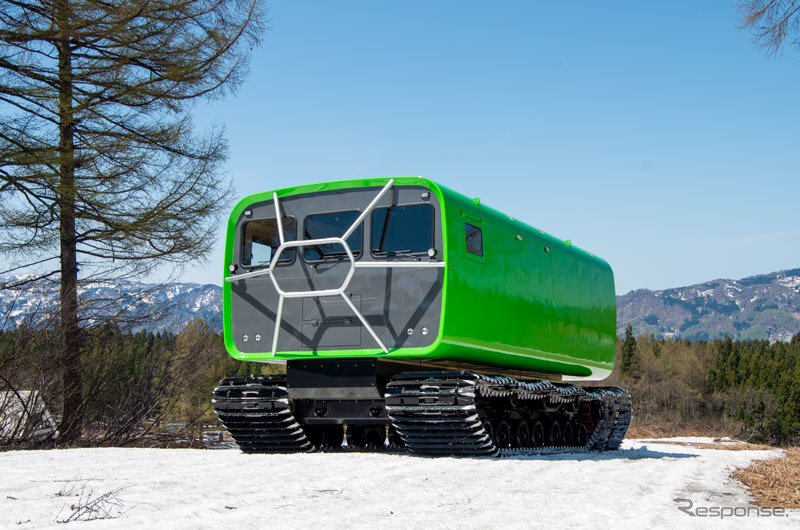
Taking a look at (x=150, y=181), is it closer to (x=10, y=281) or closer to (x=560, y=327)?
(x=10, y=281)

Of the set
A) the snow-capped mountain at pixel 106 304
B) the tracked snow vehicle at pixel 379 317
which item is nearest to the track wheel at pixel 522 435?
the tracked snow vehicle at pixel 379 317

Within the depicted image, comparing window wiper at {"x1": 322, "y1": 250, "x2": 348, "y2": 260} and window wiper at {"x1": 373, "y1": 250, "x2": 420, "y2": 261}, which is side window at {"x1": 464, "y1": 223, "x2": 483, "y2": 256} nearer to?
window wiper at {"x1": 373, "y1": 250, "x2": 420, "y2": 261}

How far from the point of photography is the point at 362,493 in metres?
6.22

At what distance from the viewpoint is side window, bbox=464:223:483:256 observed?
33.3 ft

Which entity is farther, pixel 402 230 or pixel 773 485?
pixel 402 230

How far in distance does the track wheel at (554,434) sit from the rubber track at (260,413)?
4.73 metres

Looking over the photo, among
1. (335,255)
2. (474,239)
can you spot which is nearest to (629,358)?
(474,239)

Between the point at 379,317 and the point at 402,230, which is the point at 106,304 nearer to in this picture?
the point at 379,317

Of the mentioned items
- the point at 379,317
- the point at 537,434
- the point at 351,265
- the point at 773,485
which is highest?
the point at 351,265

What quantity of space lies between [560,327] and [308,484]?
7912 millimetres

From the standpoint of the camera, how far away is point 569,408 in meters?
14.4

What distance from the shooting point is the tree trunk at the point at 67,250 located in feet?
41.4

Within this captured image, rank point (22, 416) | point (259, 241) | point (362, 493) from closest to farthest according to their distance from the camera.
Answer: point (362, 493) < point (259, 241) < point (22, 416)

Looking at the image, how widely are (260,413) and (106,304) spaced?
14.4 ft
